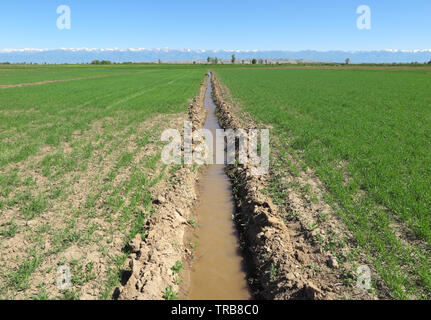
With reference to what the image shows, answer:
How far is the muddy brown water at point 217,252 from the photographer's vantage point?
5.65 m

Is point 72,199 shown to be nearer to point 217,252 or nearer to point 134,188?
point 134,188

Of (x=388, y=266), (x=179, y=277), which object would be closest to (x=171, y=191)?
(x=179, y=277)

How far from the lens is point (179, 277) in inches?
229

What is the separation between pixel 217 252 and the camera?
6.79 metres

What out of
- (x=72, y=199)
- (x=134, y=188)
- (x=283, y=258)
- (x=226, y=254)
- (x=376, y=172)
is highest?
(x=376, y=172)

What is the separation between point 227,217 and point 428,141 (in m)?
11.3

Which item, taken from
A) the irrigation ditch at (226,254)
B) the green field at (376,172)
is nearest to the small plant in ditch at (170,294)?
the irrigation ditch at (226,254)

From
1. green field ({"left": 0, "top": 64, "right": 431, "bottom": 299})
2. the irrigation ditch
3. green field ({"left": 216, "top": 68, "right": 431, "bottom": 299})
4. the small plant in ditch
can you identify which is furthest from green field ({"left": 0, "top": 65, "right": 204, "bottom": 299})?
green field ({"left": 216, "top": 68, "right": 431, "bottom": 299})

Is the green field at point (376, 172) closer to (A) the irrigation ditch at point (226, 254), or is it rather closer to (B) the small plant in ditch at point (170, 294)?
(A) the irrigation ditch at point (226, 254)

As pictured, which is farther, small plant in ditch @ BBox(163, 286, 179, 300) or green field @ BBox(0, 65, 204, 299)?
green field @ BBox(0, 65, 204, 299)

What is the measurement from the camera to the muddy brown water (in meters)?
5.65

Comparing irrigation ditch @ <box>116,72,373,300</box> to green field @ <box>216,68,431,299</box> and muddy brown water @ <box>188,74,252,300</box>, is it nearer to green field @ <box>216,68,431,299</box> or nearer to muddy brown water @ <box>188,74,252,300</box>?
muddy brown water @ <box>188,74,252,300</box>

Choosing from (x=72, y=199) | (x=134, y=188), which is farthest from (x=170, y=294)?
(x=72, y=199)

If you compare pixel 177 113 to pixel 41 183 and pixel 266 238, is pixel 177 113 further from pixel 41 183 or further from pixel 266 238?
pixel 266 238
